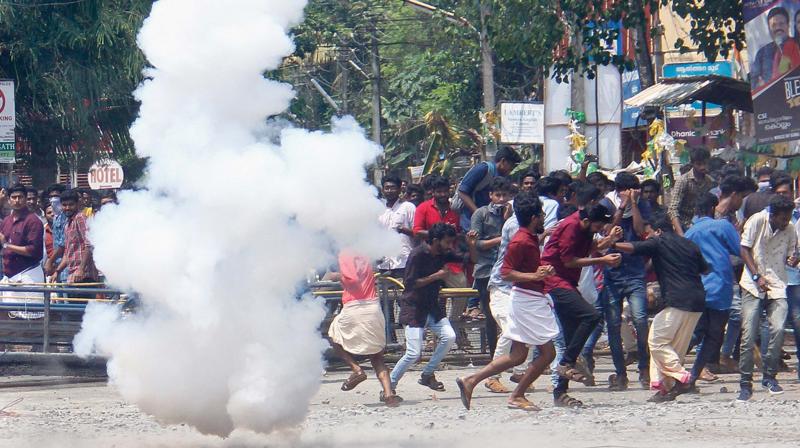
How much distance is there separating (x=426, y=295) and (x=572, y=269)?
146 centimetres

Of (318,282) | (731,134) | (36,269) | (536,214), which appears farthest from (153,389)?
(731,134)

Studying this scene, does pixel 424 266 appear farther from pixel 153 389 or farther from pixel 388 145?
pixel 388 145

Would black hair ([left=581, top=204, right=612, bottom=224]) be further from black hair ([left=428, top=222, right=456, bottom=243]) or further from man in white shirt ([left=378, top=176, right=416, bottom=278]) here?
man in white shirt ([left=378, top=176, right=416, bottom=278])

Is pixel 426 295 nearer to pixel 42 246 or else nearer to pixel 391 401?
pixel 391 401

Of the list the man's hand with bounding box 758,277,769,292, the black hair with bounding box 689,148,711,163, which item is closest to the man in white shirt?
the black hair with bounding box 689,148,711,163

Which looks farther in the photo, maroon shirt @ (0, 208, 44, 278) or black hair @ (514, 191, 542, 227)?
maroon shirt @ (0, 208, 44, 278)

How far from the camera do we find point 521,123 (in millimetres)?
30125

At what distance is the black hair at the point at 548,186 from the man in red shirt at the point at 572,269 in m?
1.40

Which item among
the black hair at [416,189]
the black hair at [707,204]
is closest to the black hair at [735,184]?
the black hair at [707,204]

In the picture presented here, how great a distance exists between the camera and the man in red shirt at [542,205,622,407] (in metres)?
10.2

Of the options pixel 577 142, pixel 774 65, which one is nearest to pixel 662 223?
pixel 774 65

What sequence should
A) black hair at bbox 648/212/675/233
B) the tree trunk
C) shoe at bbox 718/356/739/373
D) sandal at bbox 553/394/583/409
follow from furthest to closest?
1. the tree trunk
2. shoe at bbox 718/356/739/373
3. black hair at bbox 648/212/675/233
4. sandal at bbox 553/394/583/409

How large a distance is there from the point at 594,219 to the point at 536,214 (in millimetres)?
479

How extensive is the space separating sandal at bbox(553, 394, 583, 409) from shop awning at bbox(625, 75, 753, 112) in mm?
7059
